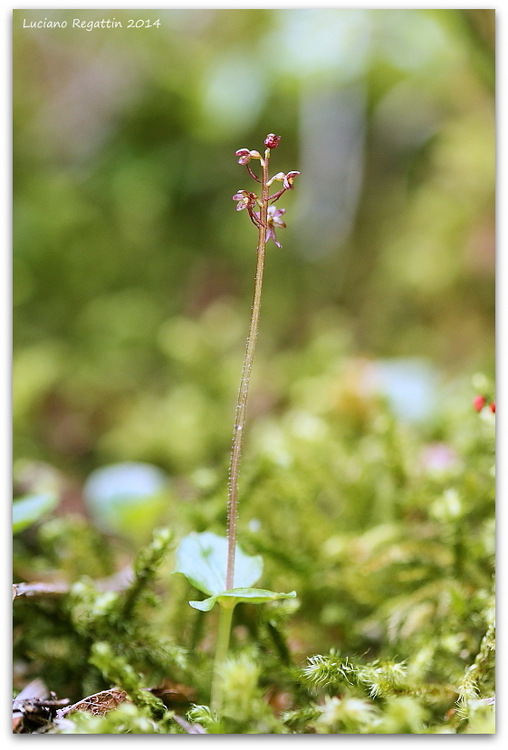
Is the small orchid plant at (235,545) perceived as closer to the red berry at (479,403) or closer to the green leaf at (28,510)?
the green leaf at (28,510)

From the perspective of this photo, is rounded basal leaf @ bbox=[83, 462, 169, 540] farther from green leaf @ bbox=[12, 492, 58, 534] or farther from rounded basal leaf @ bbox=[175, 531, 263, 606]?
rounded basal leaf @ bbox=[175, 531, 263, 606]

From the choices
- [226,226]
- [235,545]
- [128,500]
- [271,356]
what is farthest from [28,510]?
[226,226]

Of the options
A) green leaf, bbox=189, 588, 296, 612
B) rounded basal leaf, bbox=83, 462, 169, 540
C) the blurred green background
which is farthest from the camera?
the blurred green background

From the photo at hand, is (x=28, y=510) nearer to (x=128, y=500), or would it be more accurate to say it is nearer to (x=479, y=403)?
(x=128, y=500)

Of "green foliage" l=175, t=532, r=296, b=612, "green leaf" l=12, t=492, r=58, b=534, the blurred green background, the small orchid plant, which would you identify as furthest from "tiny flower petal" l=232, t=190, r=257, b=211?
the blurred green background

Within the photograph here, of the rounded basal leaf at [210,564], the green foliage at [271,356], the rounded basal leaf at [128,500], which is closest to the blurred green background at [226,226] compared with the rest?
the green foliage at [271,356]
